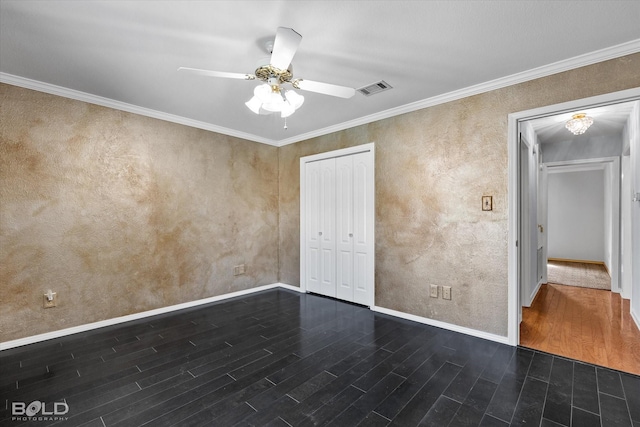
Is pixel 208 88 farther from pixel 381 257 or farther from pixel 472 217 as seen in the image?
pixel 472 217

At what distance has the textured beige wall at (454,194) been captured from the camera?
2.73m

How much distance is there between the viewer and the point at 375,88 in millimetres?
3039

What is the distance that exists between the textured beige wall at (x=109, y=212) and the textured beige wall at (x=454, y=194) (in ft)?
7.46

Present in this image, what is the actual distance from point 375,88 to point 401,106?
2.17 feet

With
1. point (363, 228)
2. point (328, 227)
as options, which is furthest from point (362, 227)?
point (328, 227)

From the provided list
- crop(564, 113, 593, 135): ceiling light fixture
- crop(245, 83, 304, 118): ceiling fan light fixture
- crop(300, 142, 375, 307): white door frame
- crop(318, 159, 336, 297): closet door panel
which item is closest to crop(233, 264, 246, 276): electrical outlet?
crop(300, 142, 375, 307): white door frame

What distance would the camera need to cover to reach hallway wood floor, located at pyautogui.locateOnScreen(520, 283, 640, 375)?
260cm

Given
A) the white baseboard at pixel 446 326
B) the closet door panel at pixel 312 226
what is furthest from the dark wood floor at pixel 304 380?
the closet door panel at pixel 312 226

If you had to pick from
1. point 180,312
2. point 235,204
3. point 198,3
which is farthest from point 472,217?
point 180,312

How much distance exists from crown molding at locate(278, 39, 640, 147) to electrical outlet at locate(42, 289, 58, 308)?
394cm

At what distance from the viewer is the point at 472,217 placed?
3.05m

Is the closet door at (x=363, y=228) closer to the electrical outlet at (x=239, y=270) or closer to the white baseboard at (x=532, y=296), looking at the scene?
the electrical outlet at (x=239, y=270)

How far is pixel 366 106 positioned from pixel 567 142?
4.24m

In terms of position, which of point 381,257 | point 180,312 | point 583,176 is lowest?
point 180,312
